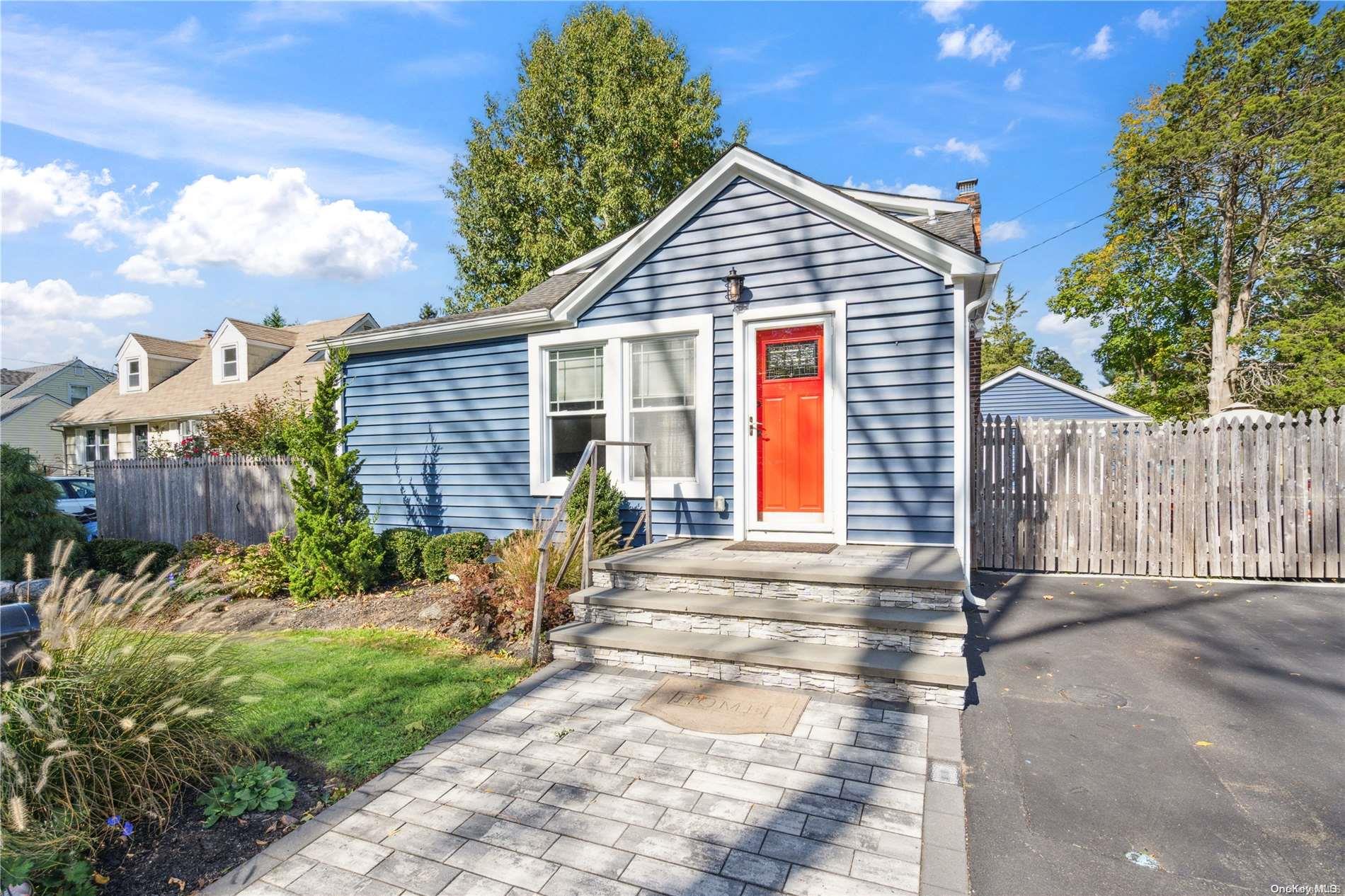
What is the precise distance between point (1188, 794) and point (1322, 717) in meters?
1.58

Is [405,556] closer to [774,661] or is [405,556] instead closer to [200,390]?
[774,661]

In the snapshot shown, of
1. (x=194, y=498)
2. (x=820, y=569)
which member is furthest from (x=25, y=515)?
(x=820, y=569)

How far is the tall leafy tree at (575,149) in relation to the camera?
55.5 ft

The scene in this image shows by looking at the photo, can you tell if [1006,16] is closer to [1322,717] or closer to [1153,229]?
[1322,717]

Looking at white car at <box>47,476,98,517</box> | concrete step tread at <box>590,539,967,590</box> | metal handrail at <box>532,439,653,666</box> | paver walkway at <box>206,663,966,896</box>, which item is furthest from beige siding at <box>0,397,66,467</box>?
paver walkway at <box>206,663,966,896</box>

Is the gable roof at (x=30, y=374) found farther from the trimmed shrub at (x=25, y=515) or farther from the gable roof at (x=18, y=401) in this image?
the trimmed shrub at (x=25, y=515)

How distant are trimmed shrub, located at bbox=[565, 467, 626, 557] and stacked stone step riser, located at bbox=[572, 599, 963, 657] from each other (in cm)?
118

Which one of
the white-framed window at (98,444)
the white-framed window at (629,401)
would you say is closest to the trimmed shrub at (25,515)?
the white-framed window at (629,401)

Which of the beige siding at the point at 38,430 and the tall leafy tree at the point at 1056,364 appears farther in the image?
the tall leafy tree at the point at 1056,364

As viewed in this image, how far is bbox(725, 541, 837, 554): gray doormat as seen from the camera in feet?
18.5

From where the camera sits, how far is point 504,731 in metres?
3.51

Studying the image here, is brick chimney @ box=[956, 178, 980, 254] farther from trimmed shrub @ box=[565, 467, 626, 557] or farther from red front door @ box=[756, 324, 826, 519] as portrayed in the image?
trimmed shrub @ box=[565, 467, 626, 557]

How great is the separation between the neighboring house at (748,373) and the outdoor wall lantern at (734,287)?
9 centimetres

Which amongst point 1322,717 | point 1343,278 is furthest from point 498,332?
point 1343,278
